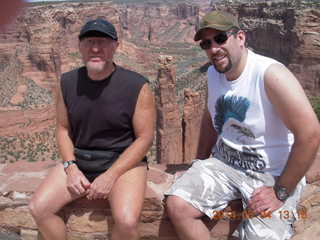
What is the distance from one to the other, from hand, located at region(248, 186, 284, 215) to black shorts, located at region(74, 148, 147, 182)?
1056 millimetres

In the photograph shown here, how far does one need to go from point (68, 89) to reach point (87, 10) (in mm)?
63614

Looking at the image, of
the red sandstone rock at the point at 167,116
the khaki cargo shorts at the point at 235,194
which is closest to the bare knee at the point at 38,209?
the khaki cargo shorts at the point at 235,194

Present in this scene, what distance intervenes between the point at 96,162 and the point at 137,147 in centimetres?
33

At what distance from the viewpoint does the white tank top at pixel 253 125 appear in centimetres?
256

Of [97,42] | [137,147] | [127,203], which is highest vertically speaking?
[97,42]

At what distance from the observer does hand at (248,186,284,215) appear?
8.11 ft

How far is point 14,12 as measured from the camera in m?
1.33

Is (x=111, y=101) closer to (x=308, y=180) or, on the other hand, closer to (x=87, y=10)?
(x=308, y=180)

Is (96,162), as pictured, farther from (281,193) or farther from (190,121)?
(190,121)

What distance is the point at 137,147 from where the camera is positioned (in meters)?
2.81

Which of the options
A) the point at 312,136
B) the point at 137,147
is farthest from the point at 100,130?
the point at 312,136

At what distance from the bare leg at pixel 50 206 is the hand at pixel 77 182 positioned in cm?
5

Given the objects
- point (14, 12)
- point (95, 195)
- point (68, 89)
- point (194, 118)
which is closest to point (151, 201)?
point (95, 195)

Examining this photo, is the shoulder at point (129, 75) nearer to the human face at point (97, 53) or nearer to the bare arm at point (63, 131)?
the human face at point (97, 53)
